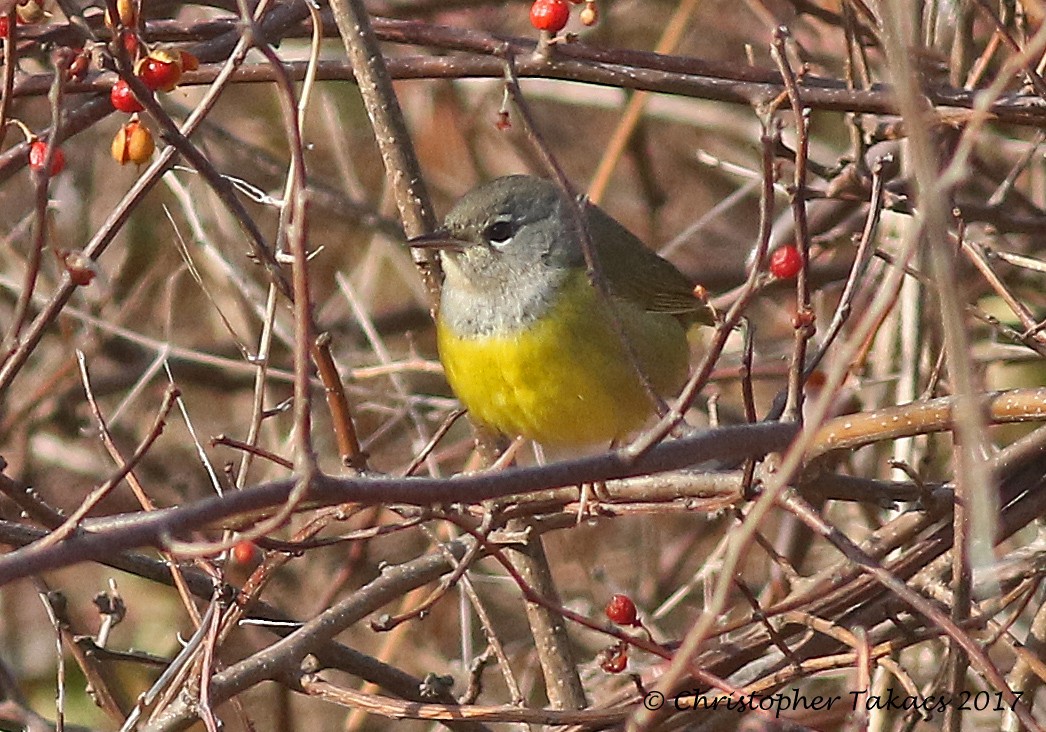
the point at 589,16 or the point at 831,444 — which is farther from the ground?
the point at 589,16

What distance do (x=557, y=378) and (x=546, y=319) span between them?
22 cm

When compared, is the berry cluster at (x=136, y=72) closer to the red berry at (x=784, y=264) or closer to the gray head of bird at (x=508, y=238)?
the red berry at (x=784, y=264)

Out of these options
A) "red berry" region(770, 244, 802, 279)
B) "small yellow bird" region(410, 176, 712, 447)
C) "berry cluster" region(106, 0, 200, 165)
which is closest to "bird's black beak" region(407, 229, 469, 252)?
"small yellow bird" region(410, 176, 712, 447)

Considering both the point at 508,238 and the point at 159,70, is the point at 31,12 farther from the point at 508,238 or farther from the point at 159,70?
the point at 508,238

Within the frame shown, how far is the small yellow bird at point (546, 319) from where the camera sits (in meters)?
4.03

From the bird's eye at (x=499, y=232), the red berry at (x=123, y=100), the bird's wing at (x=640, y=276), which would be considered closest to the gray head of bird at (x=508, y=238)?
the bird's eye at (x=499, y=232)

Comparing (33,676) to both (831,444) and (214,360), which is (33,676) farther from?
(831,444)

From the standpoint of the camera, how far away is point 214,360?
4734 millimetres

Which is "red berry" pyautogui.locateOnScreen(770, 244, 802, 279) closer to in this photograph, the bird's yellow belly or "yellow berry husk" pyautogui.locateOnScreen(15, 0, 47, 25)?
the bird's yellow belly

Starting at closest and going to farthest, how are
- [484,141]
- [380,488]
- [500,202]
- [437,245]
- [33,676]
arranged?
[380,488]
[437,245]
[500,202]
[33,676]
[484,141]

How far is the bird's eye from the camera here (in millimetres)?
4543

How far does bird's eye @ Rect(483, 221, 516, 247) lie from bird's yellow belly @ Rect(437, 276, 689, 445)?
408 millimetres

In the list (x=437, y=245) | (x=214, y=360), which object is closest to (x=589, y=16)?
(x=437, y=245)

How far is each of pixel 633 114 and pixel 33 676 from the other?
3307 mm
